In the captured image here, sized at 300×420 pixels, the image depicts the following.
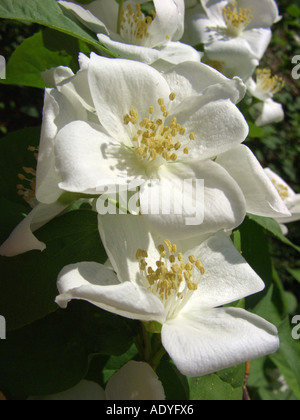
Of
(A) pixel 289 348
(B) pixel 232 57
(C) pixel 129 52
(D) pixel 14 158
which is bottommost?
(A) pixel 289 348

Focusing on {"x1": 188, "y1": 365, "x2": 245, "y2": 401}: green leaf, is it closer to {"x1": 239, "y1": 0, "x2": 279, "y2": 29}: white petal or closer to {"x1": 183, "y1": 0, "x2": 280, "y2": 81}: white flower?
{"x1": 183, "y1": 0, "x2": 280, "y2": 81}: white flower

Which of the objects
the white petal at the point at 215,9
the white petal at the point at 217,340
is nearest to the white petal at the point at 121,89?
the white petal at the point at 217,340

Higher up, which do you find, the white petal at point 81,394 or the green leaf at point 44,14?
the green leaf at point 44,14

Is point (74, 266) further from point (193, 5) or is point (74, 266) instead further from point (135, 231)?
point (193, 5)

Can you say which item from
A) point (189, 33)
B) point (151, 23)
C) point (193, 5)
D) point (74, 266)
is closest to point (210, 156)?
point (74, 266)

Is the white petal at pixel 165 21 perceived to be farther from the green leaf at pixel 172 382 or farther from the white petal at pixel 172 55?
the green leaf at pixel 172 382

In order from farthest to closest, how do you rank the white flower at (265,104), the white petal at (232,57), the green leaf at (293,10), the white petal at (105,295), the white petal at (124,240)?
the green leaf at (293,10) < the white flower at (265,104) < the white petal at (232,57) < the white petal at (124,240) < the white petal at (105,295)

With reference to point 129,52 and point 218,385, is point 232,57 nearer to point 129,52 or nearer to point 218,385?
point 129,52

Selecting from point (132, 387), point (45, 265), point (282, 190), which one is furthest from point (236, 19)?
point (132, 387)
